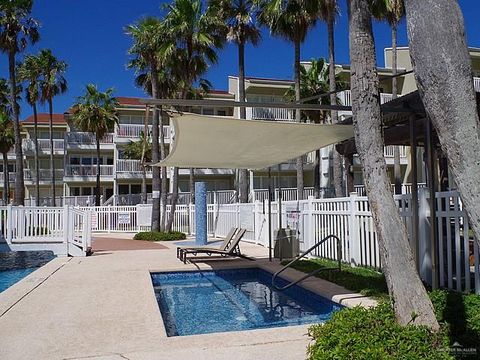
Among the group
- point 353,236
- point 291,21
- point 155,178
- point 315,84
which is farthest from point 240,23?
point 353,236

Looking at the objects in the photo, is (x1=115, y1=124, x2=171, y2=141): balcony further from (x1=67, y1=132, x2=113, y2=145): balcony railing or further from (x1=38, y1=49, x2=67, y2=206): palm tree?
(x1=38, y1=49, x2=67, y2=206): palm tree

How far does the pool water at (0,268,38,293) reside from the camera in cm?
1130

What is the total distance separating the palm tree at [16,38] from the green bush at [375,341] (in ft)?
84.0

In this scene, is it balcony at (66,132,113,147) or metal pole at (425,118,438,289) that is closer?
metal pole at (425,118,438,289)

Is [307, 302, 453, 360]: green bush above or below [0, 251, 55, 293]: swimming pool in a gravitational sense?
above

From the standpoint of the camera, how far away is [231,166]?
40.4 ft

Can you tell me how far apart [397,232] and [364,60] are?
165 centimetres

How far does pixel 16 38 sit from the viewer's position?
27719 mm

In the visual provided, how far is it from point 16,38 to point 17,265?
59.3 feet

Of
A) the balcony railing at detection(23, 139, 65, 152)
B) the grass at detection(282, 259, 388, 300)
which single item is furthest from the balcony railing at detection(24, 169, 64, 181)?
the grass at detection(282, 259, 388, 300)

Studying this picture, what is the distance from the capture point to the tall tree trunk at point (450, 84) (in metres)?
2.58

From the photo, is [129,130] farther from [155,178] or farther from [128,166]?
[155,178]

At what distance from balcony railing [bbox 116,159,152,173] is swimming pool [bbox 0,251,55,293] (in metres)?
23.6

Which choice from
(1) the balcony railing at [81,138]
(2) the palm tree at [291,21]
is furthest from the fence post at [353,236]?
(1) the balcony railing at [81,138]
